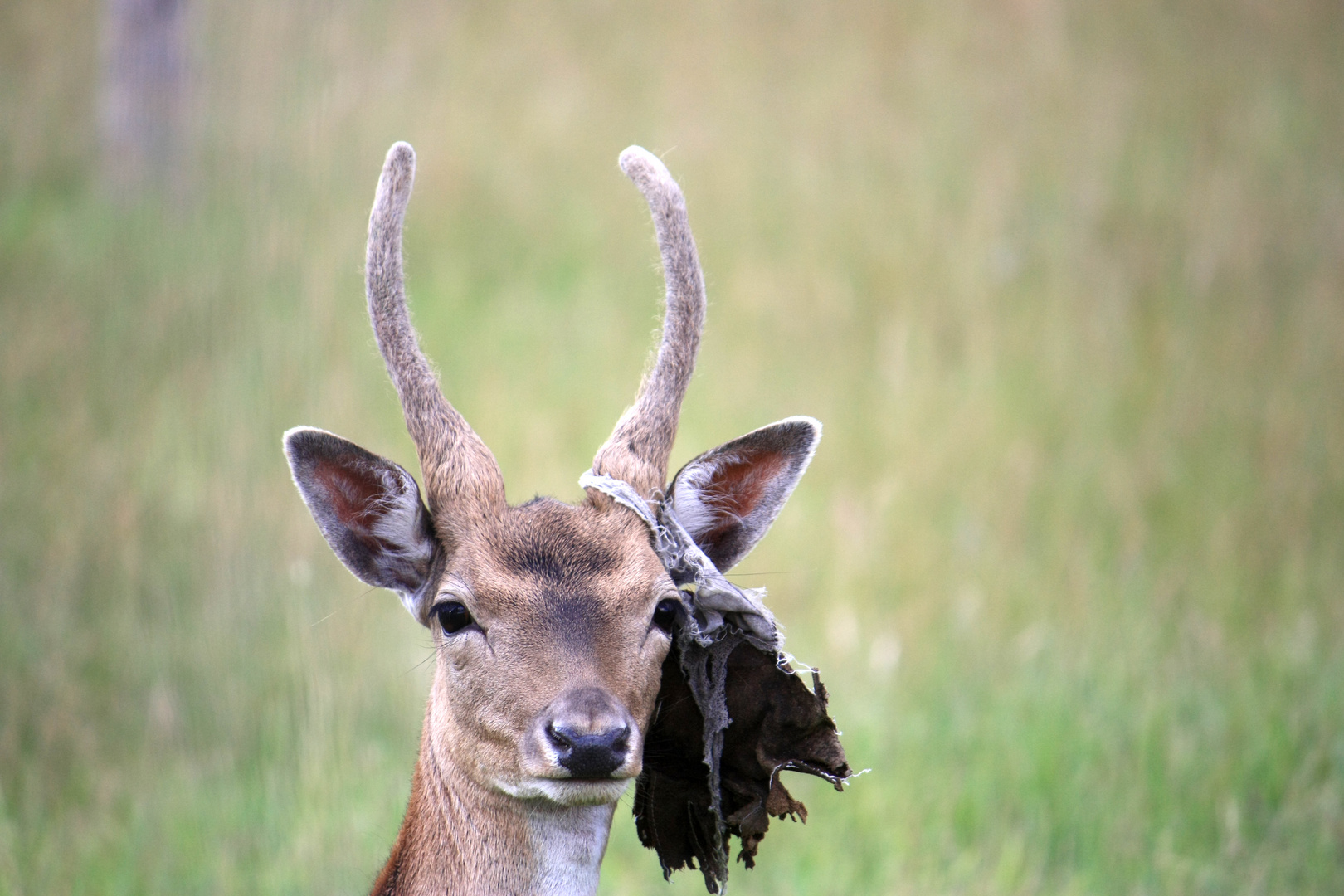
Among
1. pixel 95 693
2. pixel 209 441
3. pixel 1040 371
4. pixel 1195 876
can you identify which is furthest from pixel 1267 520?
pixel 95 693

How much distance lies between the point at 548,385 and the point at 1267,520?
4301 millimetres

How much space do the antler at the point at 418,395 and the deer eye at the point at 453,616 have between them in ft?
0.68

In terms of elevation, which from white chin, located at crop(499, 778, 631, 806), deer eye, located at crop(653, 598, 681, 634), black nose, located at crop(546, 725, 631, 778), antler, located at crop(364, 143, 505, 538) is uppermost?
antler, located at crop(364, 143, 505, 538)

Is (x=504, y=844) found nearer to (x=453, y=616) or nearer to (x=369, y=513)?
(x=453, y=616)

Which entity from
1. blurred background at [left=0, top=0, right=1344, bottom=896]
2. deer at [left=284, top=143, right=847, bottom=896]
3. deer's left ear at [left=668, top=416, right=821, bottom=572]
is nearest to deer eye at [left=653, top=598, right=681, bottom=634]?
deer at [left=284, top=143, right=847, bottom=896]

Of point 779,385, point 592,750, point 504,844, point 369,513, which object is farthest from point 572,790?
point 779,385

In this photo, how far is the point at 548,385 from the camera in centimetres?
784

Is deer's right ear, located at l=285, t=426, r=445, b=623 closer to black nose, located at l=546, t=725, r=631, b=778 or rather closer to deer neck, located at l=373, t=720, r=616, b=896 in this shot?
deer neck, located at l=373, t=720, r=616, b=896

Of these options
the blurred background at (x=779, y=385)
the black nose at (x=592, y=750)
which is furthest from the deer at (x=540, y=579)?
the blurred background at (x=779, y=385)

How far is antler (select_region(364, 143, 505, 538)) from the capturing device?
3.08 meters

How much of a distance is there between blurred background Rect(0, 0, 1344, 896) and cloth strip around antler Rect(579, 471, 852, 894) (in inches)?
32.5

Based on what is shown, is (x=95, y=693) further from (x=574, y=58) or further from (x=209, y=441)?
(x=574, y=58)

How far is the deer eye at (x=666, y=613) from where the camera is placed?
2.95 meters

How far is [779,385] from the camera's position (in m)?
8.11
